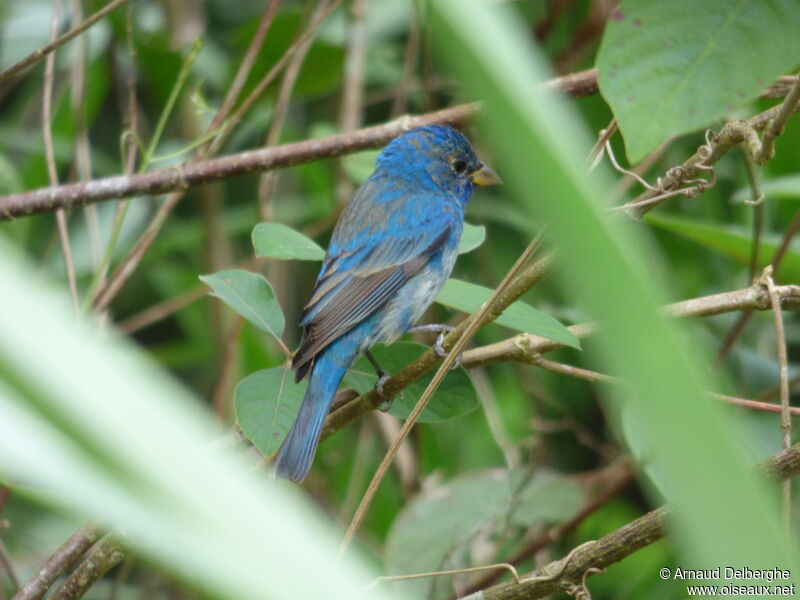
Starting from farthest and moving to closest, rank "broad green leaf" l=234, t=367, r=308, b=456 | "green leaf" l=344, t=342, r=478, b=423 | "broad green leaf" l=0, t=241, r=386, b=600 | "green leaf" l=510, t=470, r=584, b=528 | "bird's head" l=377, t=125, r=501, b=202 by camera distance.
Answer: "bird's head" l=377, t=125, r=501, b=202, "green leaf" l=510, t=470, r=584, b=528, "green leaf" l=344, t=342, r=478, b=423, "broad green leaf" l=234, t=367, r=308, b=456, "broad green leaf" l=0, t=241, r=386, b=600

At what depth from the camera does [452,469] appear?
4.25 m

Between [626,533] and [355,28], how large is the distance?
10.7ft

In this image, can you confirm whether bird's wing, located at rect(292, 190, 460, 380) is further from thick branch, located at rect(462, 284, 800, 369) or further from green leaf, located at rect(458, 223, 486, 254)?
thick branch, located at rect(462, 284, 800, 369)

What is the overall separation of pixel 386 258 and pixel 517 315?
4.57 feet

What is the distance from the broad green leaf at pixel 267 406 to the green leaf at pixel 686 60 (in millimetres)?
935

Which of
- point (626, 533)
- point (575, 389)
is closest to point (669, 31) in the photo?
point (626, 533)

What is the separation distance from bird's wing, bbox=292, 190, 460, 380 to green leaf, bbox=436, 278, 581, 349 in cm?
67

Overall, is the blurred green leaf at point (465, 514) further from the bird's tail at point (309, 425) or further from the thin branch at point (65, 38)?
the thin branch at point (65, 38)

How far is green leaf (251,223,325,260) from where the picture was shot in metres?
2.18

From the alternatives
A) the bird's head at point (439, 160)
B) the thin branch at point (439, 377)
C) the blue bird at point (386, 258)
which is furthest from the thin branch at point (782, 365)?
the bird's head at point (439, 160)

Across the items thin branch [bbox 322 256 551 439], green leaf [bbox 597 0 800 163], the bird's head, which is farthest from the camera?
the bird's head

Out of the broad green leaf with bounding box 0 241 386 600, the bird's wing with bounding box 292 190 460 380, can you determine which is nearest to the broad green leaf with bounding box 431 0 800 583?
the broad green leaf with bounding box 0 241 386 600

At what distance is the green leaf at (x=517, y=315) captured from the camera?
1.96m

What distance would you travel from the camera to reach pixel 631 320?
1.73ft
